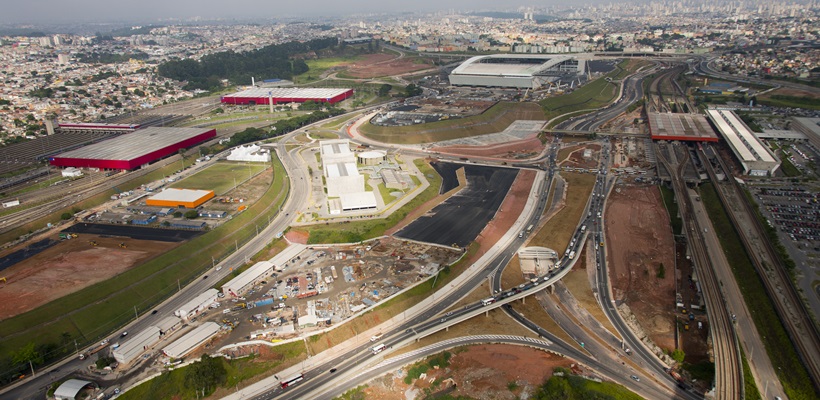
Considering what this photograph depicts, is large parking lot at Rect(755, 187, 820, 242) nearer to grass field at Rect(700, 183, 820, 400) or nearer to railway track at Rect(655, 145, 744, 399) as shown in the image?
grass field at Rect(700, 183, 820, 400)

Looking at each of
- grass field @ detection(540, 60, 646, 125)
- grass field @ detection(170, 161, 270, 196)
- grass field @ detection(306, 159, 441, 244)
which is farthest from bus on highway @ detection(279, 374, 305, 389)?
grass field @ detection(540, 60, 646, 125)

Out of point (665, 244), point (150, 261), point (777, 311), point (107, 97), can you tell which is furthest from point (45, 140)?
point (777, 311)

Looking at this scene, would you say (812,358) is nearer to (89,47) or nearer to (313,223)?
(313,223)

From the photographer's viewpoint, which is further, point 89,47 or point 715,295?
point 89,47

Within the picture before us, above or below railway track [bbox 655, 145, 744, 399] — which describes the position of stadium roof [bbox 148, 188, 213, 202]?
above

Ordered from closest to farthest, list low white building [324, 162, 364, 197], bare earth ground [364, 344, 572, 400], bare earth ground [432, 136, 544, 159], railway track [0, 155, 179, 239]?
1. bare earth ground [364, 344, 572, 400]
2. railway track [0, 155, 179, 239]
3. low white building [324, 162, 364, 197]
4. bare earth ground [432, 136, 544, 159]
